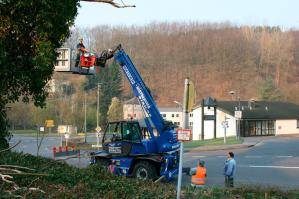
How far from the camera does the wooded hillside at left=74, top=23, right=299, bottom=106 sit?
15125 centimetres

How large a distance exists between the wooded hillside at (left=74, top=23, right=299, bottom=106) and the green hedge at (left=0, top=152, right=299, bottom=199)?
433 ft

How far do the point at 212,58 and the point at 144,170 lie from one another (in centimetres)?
14211

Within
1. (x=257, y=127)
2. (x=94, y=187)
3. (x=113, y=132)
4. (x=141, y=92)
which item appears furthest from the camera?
(x=257, y=127)

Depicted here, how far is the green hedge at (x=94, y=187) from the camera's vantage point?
9.96 meters

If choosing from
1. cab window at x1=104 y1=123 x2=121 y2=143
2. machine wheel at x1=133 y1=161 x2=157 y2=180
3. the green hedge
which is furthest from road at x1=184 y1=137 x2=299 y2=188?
the green hedge

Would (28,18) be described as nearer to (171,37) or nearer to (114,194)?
(114,194)

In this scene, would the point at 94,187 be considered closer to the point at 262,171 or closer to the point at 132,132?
the point at 132,132

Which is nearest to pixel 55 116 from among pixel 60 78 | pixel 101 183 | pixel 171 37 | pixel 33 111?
pixel 33 111

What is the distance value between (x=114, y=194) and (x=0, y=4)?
590 cm

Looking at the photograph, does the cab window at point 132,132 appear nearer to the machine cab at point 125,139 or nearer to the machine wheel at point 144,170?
the machine cab at point 125,139

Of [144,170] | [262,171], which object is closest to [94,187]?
[144,170]

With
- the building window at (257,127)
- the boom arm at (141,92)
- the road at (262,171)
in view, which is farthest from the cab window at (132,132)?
the building window at (257,127)

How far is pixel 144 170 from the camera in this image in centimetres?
2020

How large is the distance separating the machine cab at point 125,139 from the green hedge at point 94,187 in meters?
7.24
